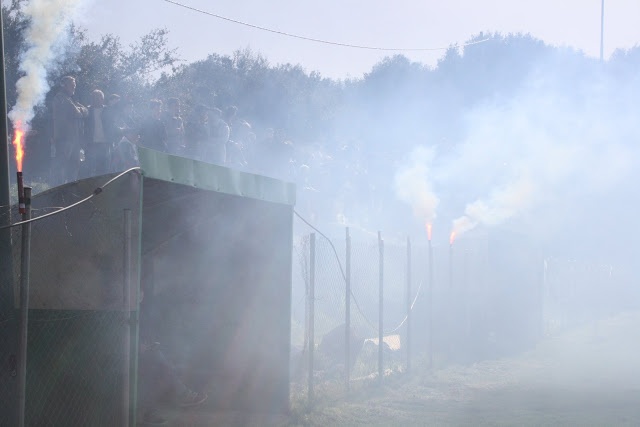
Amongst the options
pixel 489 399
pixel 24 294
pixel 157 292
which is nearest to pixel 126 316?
pixel 24 294

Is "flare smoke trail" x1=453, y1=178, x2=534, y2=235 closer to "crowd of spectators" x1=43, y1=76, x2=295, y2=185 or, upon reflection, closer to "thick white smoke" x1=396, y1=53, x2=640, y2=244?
"thick white smoke" x1=396, y1=53, x2=640, y2=244

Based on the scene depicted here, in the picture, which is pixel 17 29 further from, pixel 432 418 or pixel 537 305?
pixel 537 305

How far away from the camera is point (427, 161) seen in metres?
34.4

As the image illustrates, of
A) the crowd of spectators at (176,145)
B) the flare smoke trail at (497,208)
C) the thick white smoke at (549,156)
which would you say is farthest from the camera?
the thick white smoke at (549,156)

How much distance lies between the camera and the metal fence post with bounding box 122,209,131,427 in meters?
6.19

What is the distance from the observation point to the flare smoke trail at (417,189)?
26.1 meters

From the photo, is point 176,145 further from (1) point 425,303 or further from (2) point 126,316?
(2) point 126,316

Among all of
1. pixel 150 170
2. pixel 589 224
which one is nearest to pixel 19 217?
pixel 150 170

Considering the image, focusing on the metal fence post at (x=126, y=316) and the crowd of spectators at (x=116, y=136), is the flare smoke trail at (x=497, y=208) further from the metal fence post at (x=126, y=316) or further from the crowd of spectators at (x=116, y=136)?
the metal fence post at (x=126, y=316)

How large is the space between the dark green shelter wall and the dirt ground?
0.52 meters

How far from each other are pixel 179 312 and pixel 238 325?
96 cm

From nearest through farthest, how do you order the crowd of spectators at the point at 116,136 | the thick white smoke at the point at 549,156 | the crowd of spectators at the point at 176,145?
the crowd of spectators at the point at 116,136
the crowd of spectators at the point at 176,145
the thick white smoke at the point at 549,156

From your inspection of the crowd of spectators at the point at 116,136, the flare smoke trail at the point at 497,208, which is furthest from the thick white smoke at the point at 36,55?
the flare smoke trail at the point at 497,208

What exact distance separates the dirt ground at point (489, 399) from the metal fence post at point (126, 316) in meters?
2.30
